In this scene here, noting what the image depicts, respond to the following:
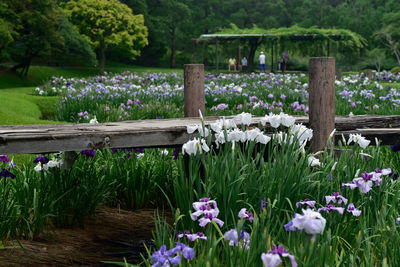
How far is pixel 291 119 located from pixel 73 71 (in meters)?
31.1

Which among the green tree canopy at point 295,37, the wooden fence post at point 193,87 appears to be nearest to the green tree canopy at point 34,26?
the green tree canopy at point 295,37

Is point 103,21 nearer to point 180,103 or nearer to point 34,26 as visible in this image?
point 34,26

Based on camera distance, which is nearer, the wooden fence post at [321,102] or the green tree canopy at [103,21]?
the wooden fence post at [321,102]

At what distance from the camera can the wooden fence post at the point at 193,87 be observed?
5963 mm

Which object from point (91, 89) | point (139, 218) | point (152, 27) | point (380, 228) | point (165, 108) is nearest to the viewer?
point (380, 228)

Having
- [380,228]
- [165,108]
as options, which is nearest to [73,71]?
[165,108]

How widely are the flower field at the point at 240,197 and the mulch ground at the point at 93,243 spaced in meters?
0.13

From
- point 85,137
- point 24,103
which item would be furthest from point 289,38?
point 85,137

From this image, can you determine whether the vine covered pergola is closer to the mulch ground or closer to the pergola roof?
the pergola roof

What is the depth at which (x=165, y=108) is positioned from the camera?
10148 mm

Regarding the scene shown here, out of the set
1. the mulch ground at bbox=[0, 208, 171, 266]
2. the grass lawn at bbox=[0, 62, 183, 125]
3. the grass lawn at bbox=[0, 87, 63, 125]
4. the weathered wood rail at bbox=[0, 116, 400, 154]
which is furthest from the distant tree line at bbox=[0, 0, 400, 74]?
the weathered wood rail at bbox=[0, 116, 400, 154]

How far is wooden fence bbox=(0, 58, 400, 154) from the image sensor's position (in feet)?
11.8

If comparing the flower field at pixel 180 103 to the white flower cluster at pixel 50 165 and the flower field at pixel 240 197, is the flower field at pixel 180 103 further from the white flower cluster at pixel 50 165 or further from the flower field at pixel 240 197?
the white flower cluster at pixel 50 165

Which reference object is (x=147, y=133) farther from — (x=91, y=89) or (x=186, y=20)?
(x=186, y=20)
